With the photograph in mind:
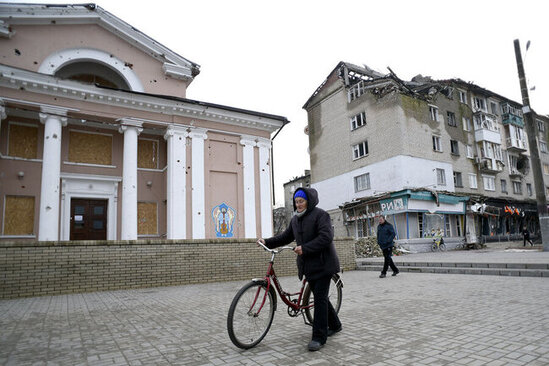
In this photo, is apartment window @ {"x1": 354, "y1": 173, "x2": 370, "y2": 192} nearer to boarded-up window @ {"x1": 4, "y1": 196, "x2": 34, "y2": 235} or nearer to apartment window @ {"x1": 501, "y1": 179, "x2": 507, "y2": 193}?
apartment window @ {"x1": 501, "y1": 179, "x2": 507, "y2": 193}

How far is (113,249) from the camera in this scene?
999 cm

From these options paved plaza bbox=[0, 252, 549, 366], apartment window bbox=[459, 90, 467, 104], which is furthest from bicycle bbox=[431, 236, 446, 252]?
paved plaza bbox=[0, 252, 549, 366]

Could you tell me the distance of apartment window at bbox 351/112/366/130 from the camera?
30.5 m

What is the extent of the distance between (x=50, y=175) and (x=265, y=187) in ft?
30.9

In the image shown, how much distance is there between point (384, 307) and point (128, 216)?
1174 cm

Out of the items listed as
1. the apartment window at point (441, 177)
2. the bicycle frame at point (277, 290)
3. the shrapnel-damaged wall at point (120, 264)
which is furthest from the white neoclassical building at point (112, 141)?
the apartment window at point (441, 177)

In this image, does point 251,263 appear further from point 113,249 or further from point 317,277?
point 317,277

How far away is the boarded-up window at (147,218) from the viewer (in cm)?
1657

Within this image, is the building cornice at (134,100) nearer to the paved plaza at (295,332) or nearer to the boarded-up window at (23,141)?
the boarded-up window at (23,141)

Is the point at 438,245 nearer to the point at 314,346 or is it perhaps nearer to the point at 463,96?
the point at 463,96

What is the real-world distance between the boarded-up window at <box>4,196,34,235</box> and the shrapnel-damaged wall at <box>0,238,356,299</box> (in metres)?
6.40

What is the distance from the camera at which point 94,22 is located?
16688 millimetres

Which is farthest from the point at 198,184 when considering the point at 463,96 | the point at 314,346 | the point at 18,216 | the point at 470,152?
the point at 463,96

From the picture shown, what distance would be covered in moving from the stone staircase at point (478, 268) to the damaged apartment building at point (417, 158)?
12.6 m
